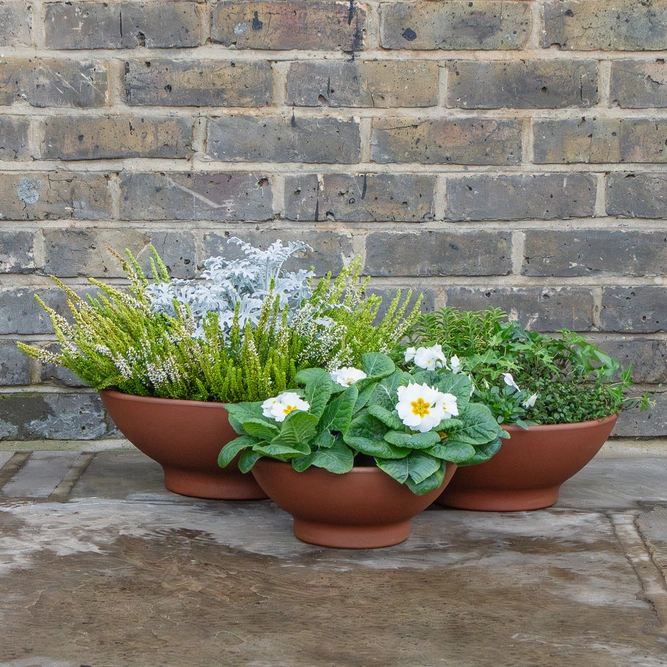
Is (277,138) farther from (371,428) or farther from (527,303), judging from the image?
(371,428)

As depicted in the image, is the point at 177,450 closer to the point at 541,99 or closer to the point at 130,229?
the point at 130,229

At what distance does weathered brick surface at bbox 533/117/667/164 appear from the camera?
1743 mm

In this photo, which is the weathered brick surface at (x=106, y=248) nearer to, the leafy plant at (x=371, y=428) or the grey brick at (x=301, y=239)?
the grey brick at (x=301, y=239)

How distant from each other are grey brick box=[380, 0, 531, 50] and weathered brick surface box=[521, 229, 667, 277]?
418mm

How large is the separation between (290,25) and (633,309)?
3.13 ft

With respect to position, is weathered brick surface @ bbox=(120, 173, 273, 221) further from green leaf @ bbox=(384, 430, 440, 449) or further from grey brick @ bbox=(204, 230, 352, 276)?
green leaf @ bbox=(384, 430, 440, 449)

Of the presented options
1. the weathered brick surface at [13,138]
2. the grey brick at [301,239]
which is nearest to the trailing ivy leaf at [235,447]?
the grey brick at [301,239]

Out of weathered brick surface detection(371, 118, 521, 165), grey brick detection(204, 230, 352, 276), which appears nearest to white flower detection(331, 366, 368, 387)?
grey brick detection(204, 230, 352, 276)

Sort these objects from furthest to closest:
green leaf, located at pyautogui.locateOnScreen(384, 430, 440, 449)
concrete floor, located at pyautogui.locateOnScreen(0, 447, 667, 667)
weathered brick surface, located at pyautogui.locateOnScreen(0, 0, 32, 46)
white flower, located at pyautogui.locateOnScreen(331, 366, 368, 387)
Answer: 1. weathered brick surface, located at pyautogui.locateOnScreen(0, 0, 32, 46)
2. white flower, located at pyautogui.locateOnScreen(331, 366, 368, 387)
3. green leaf, located at pyautogui.locateOnScreen(384, 430, 440, 449)
4. concrete floor, located at pyautogui.locateOnScreen(0, 447, 667, 667)

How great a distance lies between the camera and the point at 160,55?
5.65ft

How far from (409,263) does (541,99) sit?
45cm

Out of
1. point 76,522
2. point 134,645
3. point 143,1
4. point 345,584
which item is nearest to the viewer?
point 134,645

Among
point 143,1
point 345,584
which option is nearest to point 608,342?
point 345,584

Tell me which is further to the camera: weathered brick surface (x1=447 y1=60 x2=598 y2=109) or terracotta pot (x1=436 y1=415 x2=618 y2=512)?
weathered brick surface (x1=447 y1=60 x2=598 y2=109)
